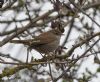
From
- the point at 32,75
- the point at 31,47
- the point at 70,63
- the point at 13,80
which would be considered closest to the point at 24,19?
the point at 32,75

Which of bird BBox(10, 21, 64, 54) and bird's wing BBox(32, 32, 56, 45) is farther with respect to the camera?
bird's wing BBox(32, 32, 56, 45)

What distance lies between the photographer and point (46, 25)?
6781 millimetres

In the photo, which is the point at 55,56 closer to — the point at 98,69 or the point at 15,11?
the point at 98,69

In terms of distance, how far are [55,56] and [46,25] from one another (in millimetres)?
2289

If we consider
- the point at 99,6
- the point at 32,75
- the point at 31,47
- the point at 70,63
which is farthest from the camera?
the point at 99,6

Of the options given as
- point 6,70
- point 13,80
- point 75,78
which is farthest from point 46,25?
point 6,70

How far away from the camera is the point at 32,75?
6.75m

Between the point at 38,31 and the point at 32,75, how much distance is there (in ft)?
2.91

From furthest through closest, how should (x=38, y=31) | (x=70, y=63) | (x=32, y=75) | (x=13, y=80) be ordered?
1. (x=38, y=31)
2. (x=32, y=75)
3. (x=13, y=80)
4. (x=70, y=63)

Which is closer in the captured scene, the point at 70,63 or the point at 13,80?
the point at 70,63

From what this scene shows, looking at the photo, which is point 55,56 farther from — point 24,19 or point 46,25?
point 24,19

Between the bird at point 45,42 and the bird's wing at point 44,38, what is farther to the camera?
the bird's wing at point 44,38

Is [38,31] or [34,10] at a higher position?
[34,10]

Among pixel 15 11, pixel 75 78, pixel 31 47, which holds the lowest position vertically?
pixel 75 78
